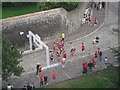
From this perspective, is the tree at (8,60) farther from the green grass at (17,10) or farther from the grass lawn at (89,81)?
the green grass at (17,10)

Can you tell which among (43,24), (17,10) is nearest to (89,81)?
(43,24)

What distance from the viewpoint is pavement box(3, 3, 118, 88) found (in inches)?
1277

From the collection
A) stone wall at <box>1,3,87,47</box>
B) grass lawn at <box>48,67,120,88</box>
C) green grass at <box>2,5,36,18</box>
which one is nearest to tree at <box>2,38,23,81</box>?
grass lawn at <box>48,67,120,88</box>

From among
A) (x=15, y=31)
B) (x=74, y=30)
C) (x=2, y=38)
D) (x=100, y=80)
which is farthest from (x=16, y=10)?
(x=100, y=80)

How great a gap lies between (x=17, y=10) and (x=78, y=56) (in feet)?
30.1

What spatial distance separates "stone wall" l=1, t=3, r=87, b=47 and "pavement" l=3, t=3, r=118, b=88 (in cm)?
141

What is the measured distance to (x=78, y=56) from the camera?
118ft

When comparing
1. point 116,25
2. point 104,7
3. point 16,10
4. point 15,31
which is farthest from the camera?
point 104,7

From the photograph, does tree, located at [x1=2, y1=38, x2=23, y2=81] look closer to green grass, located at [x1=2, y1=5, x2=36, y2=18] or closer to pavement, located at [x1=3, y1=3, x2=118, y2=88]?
pavement, located at [x1=3, y1=3, x2=118, y2=88]

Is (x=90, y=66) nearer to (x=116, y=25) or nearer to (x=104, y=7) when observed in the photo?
(x=116, y=25)

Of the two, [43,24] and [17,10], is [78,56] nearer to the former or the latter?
[43,24]

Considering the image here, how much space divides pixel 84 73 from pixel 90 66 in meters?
0.90

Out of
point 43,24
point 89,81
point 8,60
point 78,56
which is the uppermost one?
point 43,24

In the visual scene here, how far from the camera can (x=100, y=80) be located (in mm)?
30609
